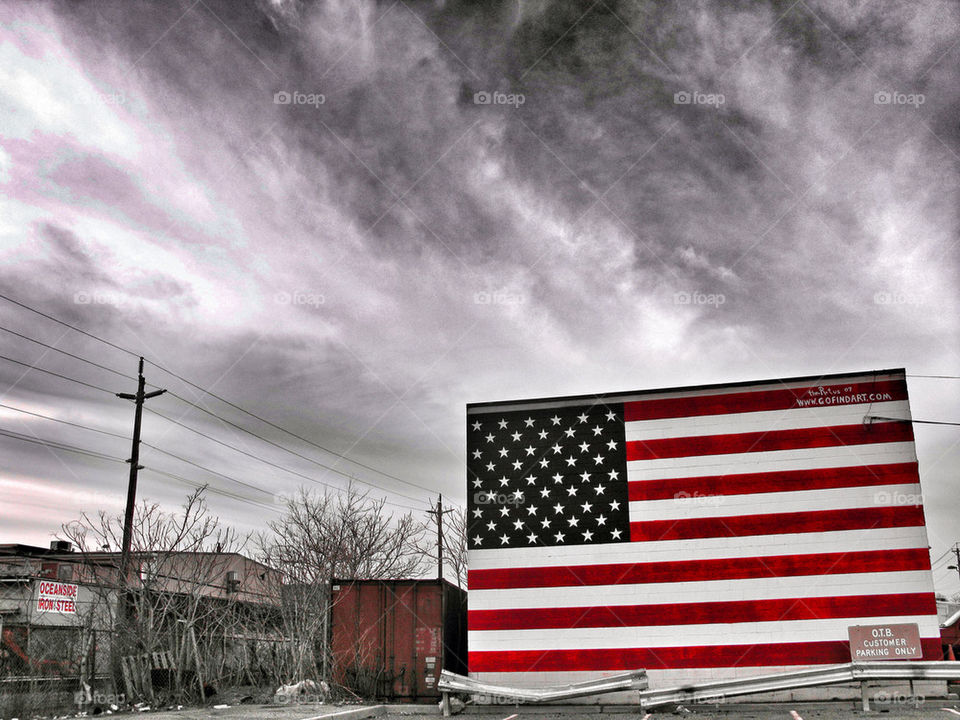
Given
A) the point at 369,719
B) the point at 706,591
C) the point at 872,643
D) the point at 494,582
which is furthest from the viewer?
the point at 494,582

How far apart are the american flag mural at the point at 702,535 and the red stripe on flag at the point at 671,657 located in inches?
1.2

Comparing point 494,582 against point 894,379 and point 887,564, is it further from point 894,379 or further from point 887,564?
point 894,379

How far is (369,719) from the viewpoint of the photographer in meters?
16.4

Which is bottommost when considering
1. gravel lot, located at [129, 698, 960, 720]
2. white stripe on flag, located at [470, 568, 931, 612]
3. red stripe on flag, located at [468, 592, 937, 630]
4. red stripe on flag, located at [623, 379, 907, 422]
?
gravel lot, located at [129, 698, 960, 720]

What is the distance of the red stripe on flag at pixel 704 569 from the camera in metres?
18.3

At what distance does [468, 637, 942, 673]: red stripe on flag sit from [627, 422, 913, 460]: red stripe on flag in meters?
4.40

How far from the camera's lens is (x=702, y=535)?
19.3 meters

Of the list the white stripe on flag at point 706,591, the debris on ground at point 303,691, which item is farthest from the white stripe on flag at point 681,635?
the debris on ground at point 303,691

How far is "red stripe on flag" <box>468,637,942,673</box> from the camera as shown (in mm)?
18047

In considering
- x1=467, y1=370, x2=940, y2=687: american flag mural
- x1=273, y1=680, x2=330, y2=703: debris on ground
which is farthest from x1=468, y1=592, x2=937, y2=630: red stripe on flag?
x1=273, y1=680, x2=330, y2=703: debris on ground

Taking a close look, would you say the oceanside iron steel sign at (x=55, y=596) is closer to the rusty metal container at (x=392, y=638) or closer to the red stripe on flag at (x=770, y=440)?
the rusty metal container at (x=392, y=638)

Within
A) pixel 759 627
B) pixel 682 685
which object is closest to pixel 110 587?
pixel 682 685

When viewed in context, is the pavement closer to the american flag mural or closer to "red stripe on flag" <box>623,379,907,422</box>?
the american flag mural

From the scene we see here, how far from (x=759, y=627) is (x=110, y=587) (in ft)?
50.0
